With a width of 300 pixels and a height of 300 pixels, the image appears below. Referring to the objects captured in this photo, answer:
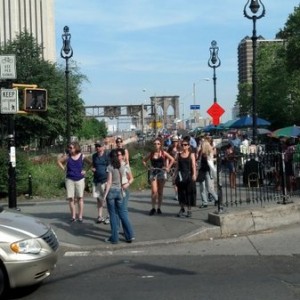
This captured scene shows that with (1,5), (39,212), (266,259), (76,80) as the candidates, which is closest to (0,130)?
(76,80)

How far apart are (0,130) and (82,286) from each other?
3717 centimetres

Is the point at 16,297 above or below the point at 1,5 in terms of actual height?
below

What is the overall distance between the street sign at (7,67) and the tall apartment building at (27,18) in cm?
6758

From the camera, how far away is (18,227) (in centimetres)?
685

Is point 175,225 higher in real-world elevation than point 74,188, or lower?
lower

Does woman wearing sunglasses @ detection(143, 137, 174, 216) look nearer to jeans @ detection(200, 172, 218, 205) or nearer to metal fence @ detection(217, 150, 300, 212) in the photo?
jeans @ detection(200, 172, 218, 205)

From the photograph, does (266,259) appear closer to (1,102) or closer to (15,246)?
(15,246)

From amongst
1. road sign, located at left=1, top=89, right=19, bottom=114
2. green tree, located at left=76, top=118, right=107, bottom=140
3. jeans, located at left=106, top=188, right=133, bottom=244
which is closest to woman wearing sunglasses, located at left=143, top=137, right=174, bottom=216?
jeans, located at left=106, top=188, right=133, bottom=244

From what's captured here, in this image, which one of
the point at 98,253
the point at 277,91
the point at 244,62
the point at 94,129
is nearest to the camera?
the point at 98,253

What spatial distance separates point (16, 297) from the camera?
22.3 feet

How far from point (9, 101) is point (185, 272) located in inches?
249

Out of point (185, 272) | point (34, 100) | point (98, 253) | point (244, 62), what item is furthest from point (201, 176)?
point (244, 62)

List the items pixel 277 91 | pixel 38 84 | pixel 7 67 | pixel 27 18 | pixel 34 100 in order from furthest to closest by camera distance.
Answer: pixel 27 18 → pixel 277 91 → pixel 38 84 → pixel 34 100 → pixel 7 67

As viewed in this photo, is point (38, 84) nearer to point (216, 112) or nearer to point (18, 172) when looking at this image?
point (216, 112)
